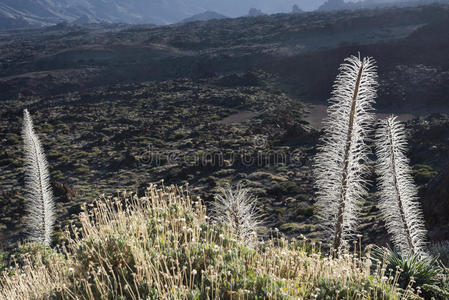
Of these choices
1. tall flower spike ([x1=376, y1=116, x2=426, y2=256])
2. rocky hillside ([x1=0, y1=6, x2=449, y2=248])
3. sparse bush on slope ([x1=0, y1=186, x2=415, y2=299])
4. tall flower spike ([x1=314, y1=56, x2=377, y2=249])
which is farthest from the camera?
rocky hillside ([x1=0, y1=6, x2=449, y2=248])

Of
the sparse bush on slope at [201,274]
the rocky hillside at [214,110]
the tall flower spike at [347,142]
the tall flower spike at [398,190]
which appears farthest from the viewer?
A: the rocky hillside at [214,110]

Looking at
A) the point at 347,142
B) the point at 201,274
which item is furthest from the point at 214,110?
the point at 201,274

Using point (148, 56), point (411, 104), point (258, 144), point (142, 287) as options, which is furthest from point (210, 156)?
point (148, 56)

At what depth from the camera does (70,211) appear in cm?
1609

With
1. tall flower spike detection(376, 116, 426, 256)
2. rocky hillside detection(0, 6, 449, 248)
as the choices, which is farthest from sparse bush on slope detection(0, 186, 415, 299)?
rocky hillside detection(0, 6, 449, 248)

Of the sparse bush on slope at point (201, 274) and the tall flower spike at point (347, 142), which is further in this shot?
the tall flower spike at point (347, 142)

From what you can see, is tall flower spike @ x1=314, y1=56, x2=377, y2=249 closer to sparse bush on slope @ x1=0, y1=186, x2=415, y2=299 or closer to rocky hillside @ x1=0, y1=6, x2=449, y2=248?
sparse bush on slope @ x1=0, y1=186, x2=415, y2=299

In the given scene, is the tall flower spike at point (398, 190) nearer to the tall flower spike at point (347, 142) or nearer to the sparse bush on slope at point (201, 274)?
the tall flower spike at point (347, 142)

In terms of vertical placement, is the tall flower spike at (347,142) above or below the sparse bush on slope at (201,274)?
above

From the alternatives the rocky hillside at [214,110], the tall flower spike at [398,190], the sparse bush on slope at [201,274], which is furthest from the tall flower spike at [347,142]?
the rocky hillside at [214,110]

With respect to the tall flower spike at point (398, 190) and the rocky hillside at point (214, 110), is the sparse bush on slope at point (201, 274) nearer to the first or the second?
the tall flower spike at point (398, 190)

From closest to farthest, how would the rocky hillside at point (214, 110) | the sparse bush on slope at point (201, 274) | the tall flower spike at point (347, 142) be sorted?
the sparse bush on slope at point (201, 274) → the tall flower spike at point (347, 142) → the rocky hillside at point (214, 110)

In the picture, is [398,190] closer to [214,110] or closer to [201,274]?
[201,274]

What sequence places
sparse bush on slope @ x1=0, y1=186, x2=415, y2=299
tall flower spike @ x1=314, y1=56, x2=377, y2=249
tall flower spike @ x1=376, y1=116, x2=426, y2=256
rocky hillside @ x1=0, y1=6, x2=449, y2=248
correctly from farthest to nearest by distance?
rocky hillside @ x1=0, y1=6, x2=449, y2=248
tall flower spike @ x1=376, y1=116, x2=426, y2=256
tall flower spike @ x1=314, y1=56, x2=377, y2=249
sparse bush on slope @ x1=0, y1=186, x2=415, y2=299
